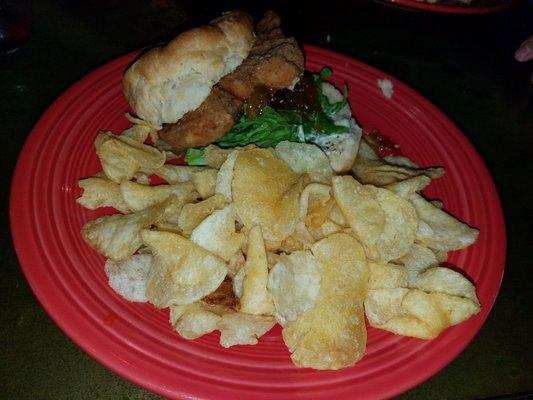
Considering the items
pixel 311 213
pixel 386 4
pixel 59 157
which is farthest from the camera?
pixel 386 4

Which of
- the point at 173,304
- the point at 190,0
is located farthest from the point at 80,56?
the point at 173,304

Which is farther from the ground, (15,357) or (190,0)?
(190,0)

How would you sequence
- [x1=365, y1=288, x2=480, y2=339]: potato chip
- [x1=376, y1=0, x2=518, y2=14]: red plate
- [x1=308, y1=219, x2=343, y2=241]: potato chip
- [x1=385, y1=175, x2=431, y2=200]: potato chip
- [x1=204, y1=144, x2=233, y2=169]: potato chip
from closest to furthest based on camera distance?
[x1=365, y1=288, x2=480, y2=339]: potato chip < [x1=308, y1=219, x2=343, y2=241]: potato chip < [x1=385, y1=175, x2=431, y2=200]: potato chip < [x1=204, y1=144, x2=233, y2=169]: potato chip < [x1=376, y1=0, x2=518, y2=14]: red plate

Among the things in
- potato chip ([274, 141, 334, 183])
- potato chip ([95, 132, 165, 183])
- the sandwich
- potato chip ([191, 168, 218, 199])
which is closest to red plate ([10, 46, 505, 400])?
potato chip ([95, 132, 165, 183])

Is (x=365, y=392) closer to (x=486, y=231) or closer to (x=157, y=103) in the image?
(x=486, y=231)

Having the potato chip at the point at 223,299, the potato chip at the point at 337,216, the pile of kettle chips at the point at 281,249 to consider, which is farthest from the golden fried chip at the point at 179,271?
the potato chip at the point at 337,216

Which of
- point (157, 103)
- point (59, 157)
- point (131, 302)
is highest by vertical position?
point (157, 103)

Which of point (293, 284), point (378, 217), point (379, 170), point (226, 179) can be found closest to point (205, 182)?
point (226, 179)

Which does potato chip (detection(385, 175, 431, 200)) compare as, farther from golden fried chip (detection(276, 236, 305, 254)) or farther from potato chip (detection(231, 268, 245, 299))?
potato chip (detection(231, 268, 245, 299))
